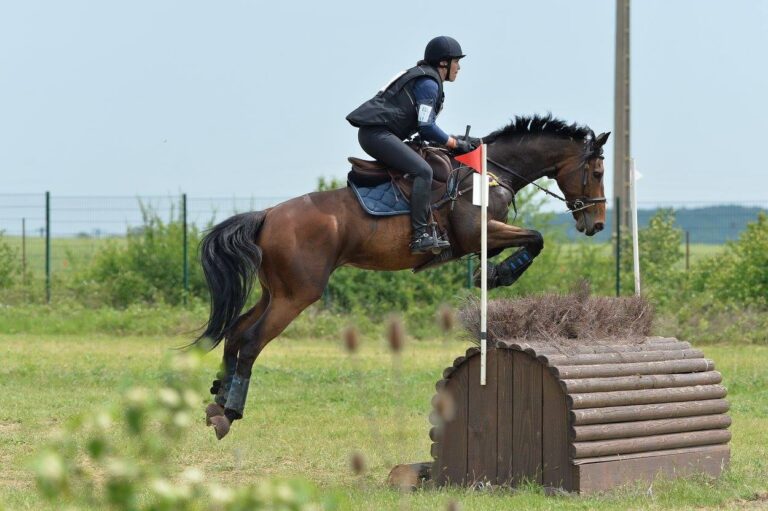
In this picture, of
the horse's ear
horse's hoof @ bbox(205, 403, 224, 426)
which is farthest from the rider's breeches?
horse's hoof @ bbox(205, 403, 224, 426)

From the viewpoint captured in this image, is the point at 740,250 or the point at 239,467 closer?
the point at 239,467

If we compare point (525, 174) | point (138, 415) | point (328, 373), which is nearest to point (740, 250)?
point (328, 373)

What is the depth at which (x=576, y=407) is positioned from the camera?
20.5 ft

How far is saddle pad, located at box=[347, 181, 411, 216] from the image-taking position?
7613 mm

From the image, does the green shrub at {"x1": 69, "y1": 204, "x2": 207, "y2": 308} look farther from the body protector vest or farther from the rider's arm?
the rider's arm

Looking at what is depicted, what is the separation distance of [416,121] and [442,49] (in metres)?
0.49

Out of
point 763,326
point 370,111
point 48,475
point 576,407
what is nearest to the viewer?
point 48,475

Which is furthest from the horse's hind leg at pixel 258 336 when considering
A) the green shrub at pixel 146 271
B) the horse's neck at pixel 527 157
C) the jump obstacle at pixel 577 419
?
the green shrub at pixel 146 271

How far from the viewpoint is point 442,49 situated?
7.68m

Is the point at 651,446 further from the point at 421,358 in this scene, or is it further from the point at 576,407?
the point at 421,358

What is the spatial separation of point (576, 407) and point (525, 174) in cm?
232

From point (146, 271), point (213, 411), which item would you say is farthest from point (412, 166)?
point (146, 271)

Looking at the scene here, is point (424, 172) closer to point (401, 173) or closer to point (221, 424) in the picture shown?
point (401, 173)

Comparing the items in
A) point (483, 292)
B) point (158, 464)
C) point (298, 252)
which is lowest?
point (158, 464)
